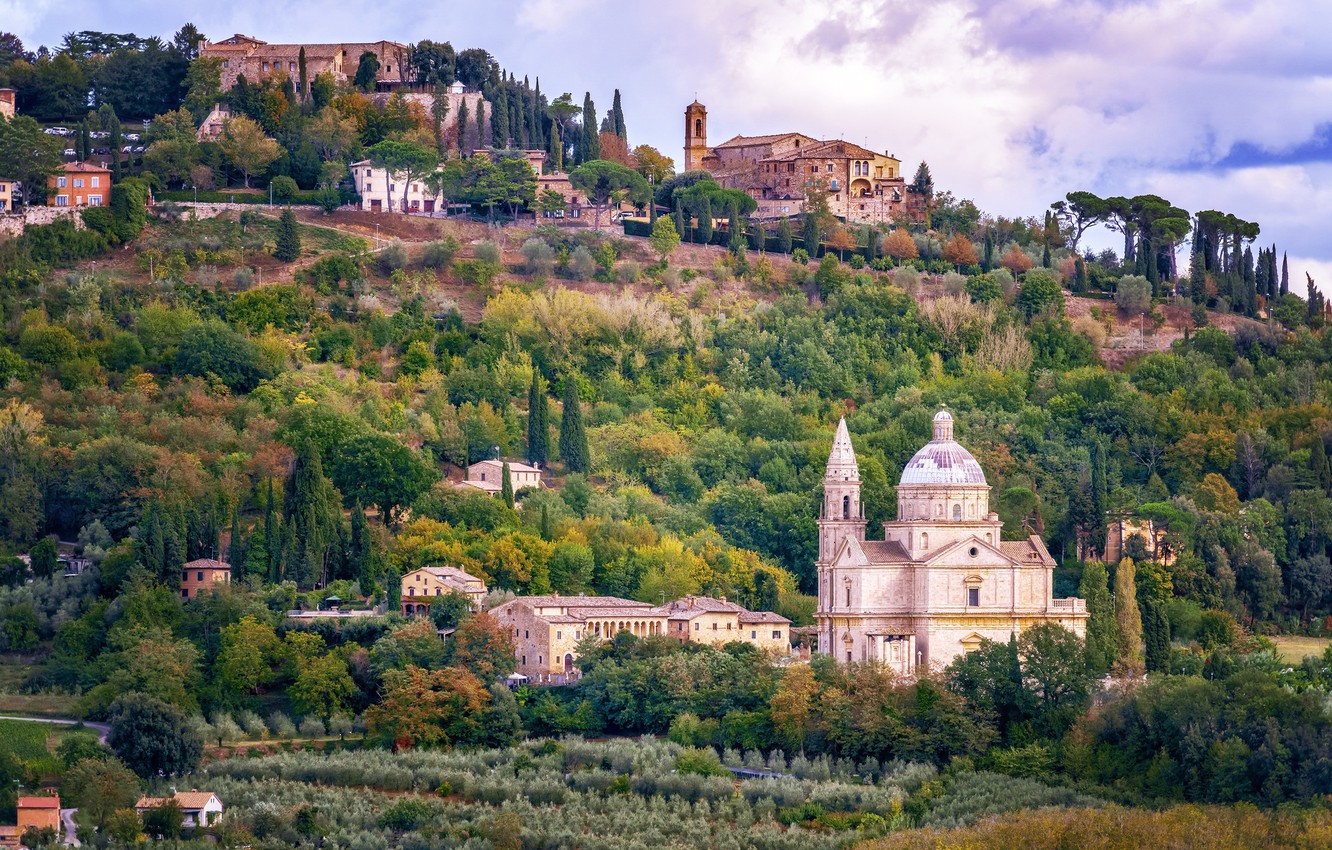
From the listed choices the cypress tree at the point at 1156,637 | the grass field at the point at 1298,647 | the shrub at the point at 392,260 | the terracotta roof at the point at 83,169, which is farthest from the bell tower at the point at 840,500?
the terracotta roof at the point at 83,169

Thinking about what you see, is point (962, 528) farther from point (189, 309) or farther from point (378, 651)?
point (189, 309)

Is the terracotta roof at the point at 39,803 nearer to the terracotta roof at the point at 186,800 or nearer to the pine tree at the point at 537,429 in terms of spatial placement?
the terracotta roof at the point at 186,800

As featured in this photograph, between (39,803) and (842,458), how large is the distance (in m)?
24.8

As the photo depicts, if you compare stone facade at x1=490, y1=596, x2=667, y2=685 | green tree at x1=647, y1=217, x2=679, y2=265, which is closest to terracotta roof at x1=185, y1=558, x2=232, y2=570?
stone facade at x1=490, y1=596, x2=667, y2=685

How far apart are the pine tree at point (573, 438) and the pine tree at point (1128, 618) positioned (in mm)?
18187

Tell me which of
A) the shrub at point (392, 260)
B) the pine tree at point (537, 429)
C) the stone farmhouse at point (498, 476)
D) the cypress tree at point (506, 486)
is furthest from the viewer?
the shrub at point (392, 260)

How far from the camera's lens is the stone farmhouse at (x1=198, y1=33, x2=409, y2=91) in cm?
10669

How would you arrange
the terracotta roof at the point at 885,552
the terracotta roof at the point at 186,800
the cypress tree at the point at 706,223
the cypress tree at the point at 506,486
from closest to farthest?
the terracotta roof at the point at 186,800 → the terracotta roof at the point at 885,552 → the cypress tree at the point at 506,486 → the cypress tree at the point at 706,223

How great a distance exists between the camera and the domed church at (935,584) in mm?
66562

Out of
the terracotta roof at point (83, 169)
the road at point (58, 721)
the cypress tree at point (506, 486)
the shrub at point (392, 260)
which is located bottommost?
the road at point (58, 721)

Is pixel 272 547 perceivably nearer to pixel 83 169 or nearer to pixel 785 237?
pixel 83 169

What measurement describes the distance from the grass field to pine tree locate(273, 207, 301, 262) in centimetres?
3734

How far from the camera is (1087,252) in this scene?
351 feet

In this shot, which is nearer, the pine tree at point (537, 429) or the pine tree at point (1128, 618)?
the pine tree at point (1128, 618)
